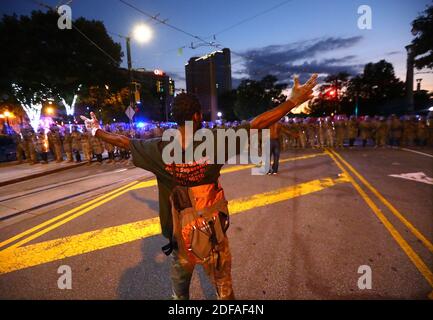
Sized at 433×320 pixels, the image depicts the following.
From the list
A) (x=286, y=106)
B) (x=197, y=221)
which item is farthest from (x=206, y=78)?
(x=197, y=221)

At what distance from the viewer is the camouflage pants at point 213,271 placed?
7.07 ft

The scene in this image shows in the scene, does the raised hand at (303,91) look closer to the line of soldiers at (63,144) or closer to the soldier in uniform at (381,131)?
the line of soldiers at (63,144)

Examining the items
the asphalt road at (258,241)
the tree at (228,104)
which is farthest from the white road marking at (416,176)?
the tree at (228,104)

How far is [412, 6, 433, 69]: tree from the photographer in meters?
27.6

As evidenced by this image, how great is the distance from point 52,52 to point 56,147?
11.1 m

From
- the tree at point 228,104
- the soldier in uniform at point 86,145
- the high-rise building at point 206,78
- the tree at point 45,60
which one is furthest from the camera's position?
the tree at point 228,104

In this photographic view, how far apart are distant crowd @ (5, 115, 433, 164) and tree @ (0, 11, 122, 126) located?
6906mm

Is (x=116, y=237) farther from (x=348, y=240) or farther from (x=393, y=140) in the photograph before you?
(x=393, y=140)

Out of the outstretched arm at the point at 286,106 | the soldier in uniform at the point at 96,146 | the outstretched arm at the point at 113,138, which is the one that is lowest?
the soldier in uniform at the point at 96,146

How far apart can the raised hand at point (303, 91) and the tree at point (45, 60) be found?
2273 cm

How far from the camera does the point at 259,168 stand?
10.3m

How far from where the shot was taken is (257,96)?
70062 mm

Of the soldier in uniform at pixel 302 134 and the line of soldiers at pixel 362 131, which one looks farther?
the soldier in uniform at pixel 302 134
